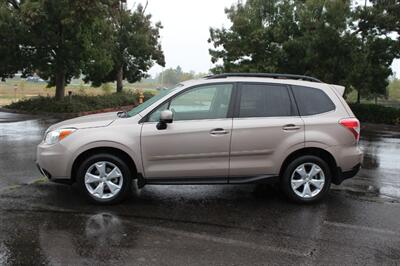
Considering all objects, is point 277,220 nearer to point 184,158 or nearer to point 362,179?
point 184,158

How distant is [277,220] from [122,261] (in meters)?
2.17

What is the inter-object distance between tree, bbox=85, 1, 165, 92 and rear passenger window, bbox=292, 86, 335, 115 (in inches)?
853

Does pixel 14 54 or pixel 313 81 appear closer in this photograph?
pixel 313 81

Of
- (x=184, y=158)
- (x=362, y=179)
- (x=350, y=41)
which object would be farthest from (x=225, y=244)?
(x=350, y=41)

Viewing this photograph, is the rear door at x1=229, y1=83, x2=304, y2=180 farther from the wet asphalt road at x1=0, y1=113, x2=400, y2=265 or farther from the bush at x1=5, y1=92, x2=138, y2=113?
the bush at x1=5, y1=92, x2=138, y2=113

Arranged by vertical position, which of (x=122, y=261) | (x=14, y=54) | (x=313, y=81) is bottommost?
(x=122, y=261)

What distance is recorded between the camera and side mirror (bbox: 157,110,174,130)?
223 inches

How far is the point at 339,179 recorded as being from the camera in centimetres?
624

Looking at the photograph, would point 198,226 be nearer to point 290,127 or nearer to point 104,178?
point 104,178

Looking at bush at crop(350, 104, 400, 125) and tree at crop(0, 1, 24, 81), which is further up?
tree at crop(0, 1, 24, 81)

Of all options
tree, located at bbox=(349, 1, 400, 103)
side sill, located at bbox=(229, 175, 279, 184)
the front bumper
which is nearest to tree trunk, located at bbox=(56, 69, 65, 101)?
tree, located at bbox=(349, 1, 400, 103)

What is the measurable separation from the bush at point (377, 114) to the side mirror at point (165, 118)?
610 inches

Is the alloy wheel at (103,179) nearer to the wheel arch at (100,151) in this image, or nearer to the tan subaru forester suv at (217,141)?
the tan subaru forester suv at (217,141)

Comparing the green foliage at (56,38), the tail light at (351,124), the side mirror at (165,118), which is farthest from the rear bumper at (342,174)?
the green foliage at (56,38)
